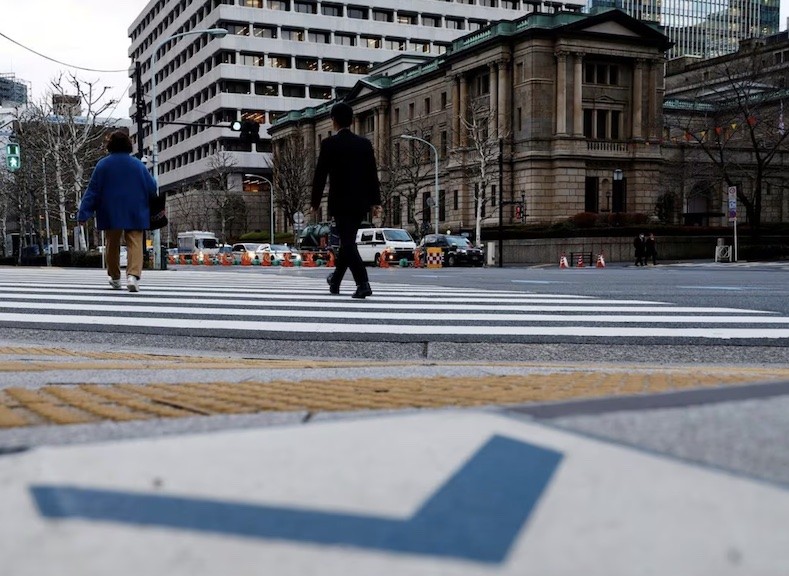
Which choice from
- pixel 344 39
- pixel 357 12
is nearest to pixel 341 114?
pixel 344 39

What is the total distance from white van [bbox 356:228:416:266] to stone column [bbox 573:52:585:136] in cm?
2274

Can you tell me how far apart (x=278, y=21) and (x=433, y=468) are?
95.5m

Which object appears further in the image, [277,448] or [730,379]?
[730,379]

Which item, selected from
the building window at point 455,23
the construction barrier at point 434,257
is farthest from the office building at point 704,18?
the construction barrier at point 434,257

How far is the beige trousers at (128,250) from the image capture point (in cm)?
894

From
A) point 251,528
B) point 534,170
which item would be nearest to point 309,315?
point 251,528

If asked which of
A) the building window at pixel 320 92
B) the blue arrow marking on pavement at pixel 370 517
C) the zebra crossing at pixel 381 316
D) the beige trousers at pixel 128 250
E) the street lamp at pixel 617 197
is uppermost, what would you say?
the building window at pixel 320 92

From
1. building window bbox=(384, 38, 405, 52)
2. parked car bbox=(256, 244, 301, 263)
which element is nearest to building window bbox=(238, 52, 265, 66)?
building window bbox=(384, 38, 405, 52)

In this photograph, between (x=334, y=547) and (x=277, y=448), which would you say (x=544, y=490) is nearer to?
(x=334, y=547)

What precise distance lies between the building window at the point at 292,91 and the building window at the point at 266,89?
0.97 metres

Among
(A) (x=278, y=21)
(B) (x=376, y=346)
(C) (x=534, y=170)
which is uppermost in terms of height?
(A) (x=278, y=21)

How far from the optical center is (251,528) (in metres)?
1.46

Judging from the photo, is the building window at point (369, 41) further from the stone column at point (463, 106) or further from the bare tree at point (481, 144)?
the bare tree at point (481, 144)

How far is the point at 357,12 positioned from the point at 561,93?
1842 inches
